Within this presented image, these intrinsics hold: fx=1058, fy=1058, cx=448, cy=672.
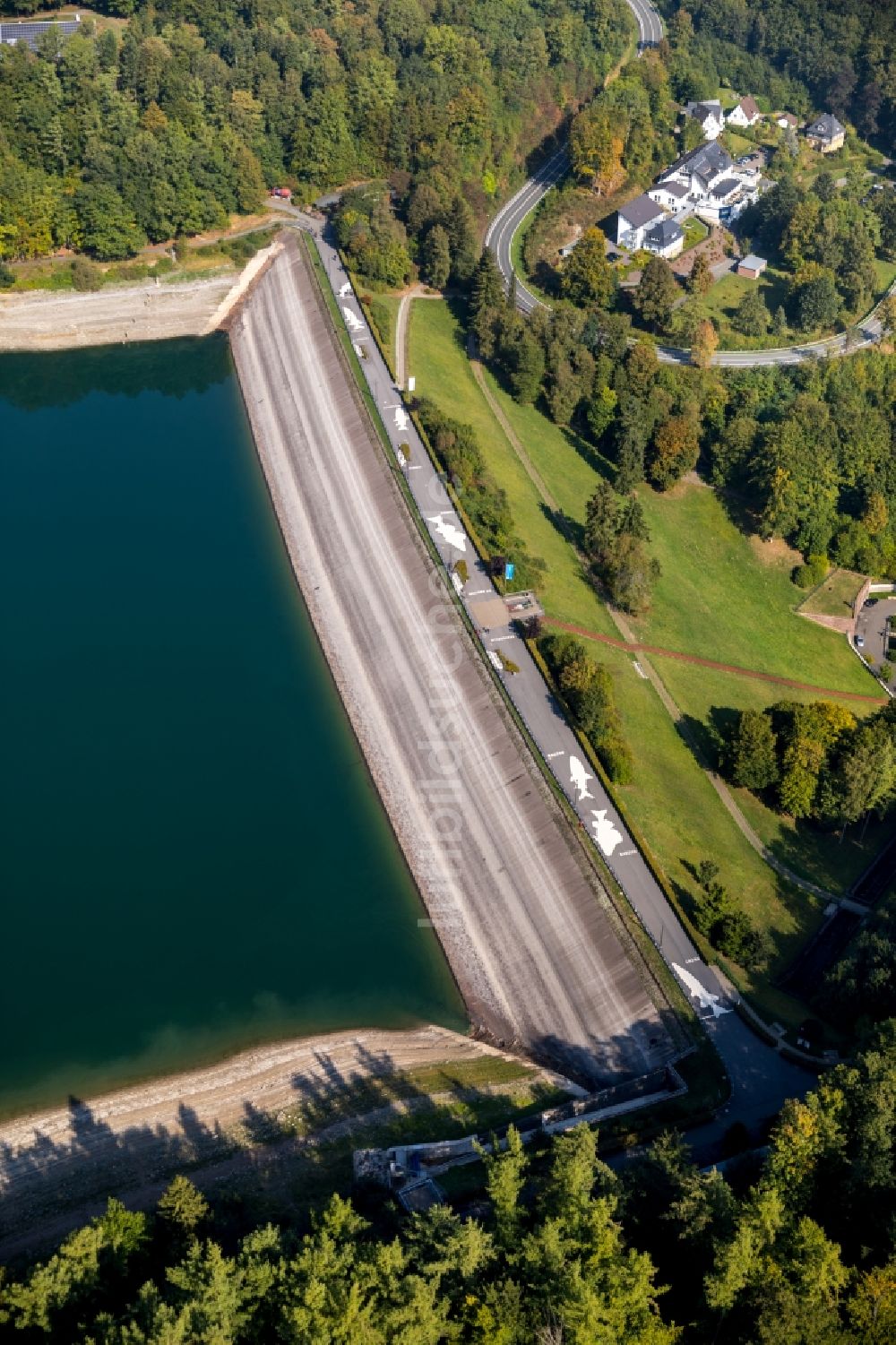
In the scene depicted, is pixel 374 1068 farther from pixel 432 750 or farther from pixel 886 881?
pixel 886 881

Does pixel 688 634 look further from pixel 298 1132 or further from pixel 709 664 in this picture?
pixel 298 1132

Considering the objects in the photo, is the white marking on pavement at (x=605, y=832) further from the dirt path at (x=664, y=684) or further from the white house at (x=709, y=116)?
the white house at (x=709, y=116)

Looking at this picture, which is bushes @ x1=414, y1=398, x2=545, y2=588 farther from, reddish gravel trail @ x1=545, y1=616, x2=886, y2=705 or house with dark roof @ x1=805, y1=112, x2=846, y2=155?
house with dark roof @ x1=805, y1=112, x2=846, y2=155

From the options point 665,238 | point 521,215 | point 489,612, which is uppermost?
point 665,238

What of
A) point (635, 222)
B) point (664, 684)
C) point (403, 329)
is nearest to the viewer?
point (664, 684)

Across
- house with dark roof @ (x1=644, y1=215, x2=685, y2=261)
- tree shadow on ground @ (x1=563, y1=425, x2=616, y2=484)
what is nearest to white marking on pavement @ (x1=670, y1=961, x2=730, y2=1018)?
tree shadow on ground @ (x1=563, y1=425, x2=616, y2=484)

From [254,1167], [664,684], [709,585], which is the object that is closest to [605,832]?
[664,684]

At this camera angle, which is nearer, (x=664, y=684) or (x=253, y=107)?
(x=664, y=684)
